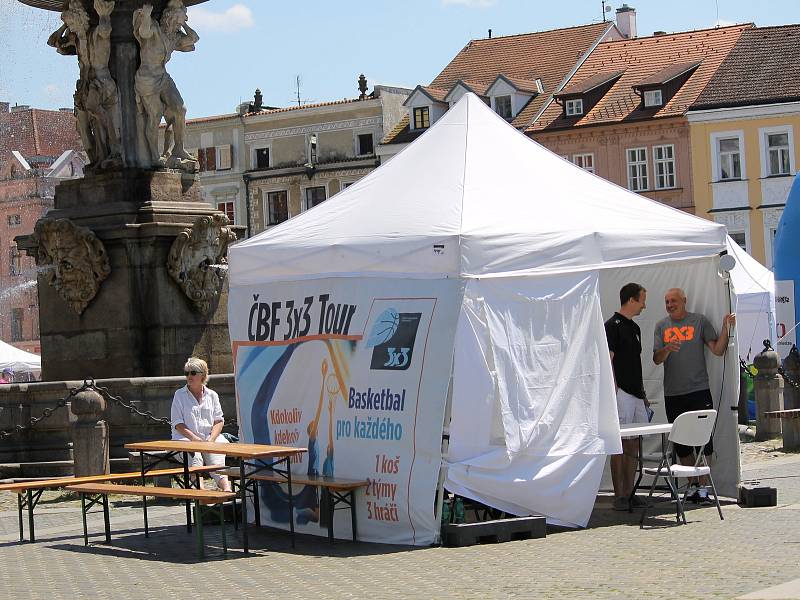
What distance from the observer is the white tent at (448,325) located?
12.1m

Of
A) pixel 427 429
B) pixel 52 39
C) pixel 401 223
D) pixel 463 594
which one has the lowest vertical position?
pixel 463 594

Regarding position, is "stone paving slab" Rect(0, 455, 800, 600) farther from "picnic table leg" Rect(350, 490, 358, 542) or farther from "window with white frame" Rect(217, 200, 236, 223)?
"window with white frame" Rect(217, 200, 236, 223)

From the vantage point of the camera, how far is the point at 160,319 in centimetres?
1864

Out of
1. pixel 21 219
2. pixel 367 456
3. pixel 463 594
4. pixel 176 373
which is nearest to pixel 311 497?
pixel 367 456

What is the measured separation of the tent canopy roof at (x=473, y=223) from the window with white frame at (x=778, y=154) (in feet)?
132

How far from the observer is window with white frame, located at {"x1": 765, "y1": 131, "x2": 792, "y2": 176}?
52875 mm

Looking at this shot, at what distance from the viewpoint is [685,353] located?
14094 millimetres

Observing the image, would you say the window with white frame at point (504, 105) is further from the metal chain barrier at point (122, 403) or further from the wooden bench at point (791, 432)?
the metal chain barrier at point (122, 403)

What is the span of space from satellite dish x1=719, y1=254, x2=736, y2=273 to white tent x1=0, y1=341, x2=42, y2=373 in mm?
28570

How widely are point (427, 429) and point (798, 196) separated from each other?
54.3 ft

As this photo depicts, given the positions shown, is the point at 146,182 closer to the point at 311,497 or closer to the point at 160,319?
the point at 160,319

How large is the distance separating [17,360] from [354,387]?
29192 millimetres

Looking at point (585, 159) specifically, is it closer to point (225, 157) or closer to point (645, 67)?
point (645, 67)

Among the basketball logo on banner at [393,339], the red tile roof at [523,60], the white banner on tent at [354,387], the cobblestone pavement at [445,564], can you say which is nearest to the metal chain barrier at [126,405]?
the cobblestone pavement at [445,564]
